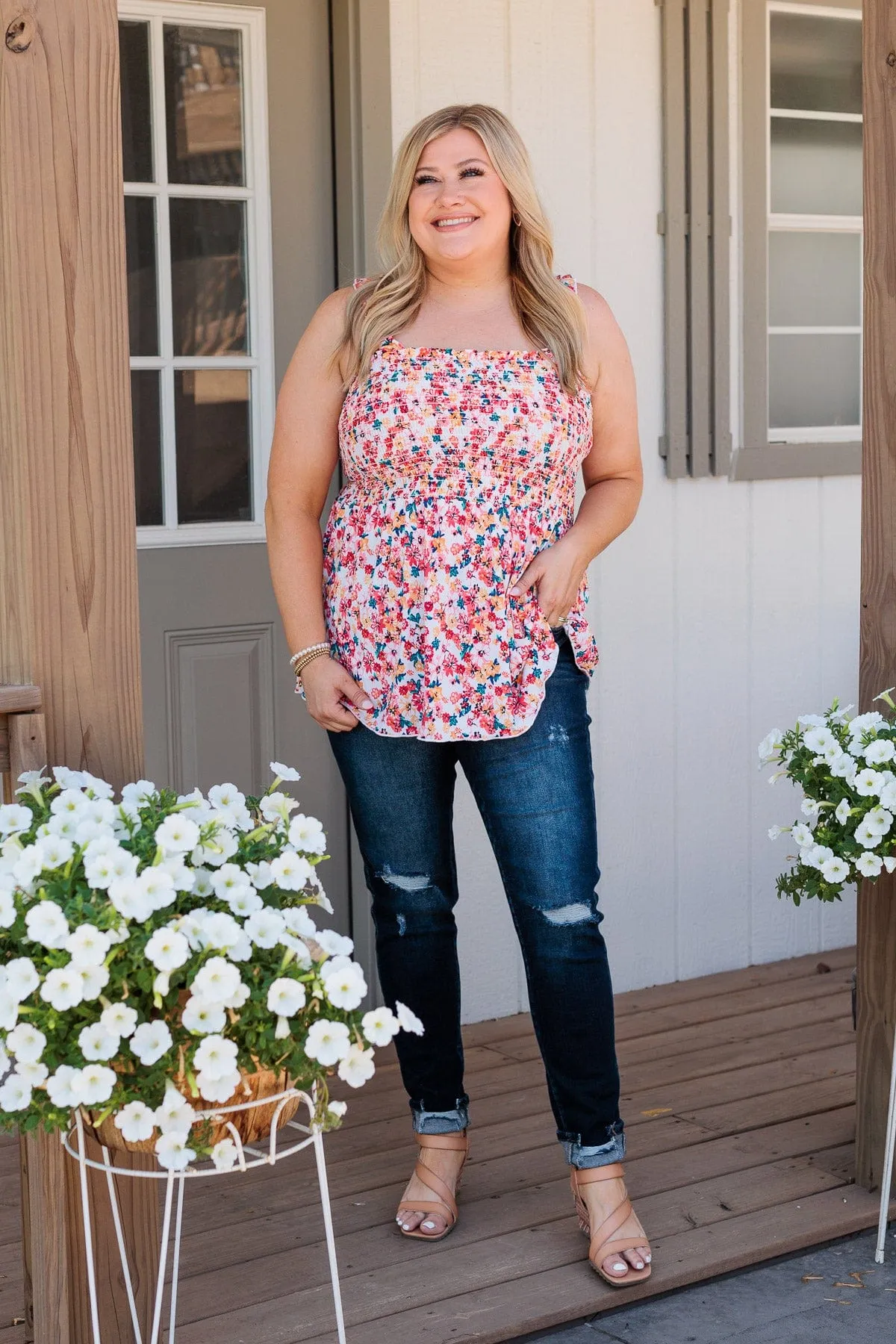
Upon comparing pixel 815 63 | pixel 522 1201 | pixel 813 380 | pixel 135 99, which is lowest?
pixel 522 1201

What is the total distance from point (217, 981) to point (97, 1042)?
5.4 inches

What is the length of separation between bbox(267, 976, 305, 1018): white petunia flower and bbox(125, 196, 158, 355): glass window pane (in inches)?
74.4

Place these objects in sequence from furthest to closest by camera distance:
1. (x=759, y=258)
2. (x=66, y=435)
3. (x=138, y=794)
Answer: (x=759, y=258)
(x=66, y=435)
(x=138, y=794)

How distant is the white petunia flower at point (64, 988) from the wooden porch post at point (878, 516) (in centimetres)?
149

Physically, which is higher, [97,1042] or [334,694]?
[334,694]

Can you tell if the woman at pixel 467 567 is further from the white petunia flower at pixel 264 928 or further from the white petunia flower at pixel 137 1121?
the white petunia flower at pixel 137 1121

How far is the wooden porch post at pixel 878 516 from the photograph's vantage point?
2598 millimetres

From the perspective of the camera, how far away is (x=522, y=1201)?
8.87ft

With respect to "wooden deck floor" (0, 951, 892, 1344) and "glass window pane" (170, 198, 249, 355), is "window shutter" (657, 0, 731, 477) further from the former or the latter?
"wooden deck floor" (0, 951, 892, 1344)

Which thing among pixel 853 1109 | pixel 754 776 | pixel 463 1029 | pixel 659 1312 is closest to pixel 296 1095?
pixel 659 1312

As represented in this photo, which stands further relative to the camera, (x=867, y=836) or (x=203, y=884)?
(x=867, y=836)

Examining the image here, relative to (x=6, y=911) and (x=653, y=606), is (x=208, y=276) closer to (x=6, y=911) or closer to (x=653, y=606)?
(x=653, y=606)

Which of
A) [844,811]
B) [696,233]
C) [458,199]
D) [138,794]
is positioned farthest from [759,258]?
[138,794]

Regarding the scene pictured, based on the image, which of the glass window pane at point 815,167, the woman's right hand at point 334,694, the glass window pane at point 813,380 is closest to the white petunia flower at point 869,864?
the woman's right hand at point 334,694
